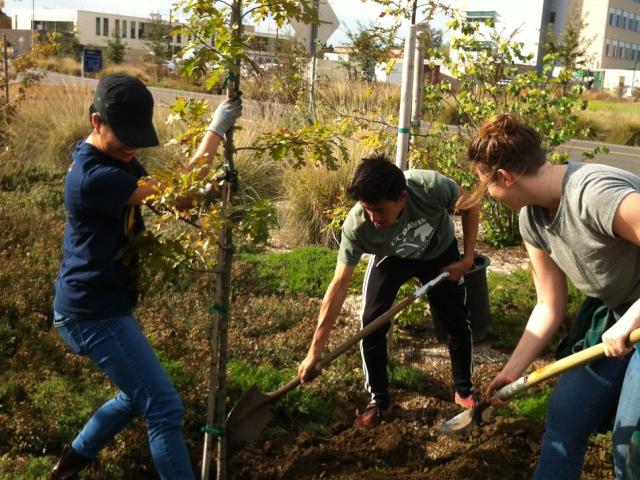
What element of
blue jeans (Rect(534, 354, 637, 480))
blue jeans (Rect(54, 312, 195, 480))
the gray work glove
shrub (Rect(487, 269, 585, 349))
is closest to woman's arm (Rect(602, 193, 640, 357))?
blue jeans (Rect(534, 354, 637, 480))

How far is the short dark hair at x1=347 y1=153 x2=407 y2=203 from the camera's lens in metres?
3.23

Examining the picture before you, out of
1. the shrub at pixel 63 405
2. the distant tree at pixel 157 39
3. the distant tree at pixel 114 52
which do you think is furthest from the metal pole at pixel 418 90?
the distant tree at pixel 114 52

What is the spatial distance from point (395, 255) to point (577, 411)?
135cm

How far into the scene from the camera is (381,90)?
1173 cm

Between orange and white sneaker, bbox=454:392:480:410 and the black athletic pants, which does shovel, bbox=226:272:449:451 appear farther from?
orange and white sneaker, bbox=454:392:480:410

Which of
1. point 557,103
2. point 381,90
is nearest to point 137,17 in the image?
point 381,90

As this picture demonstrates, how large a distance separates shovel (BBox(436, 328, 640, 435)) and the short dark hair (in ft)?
3.17

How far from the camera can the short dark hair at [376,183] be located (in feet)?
10.6

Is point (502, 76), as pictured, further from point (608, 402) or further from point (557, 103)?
point (608, 402)

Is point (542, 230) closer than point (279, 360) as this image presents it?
Yes

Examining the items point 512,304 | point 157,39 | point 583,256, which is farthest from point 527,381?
point 157,39

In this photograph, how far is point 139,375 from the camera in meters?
2.80

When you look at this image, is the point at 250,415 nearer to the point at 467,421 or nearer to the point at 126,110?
the point at 467,421

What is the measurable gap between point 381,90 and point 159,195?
374 inches
